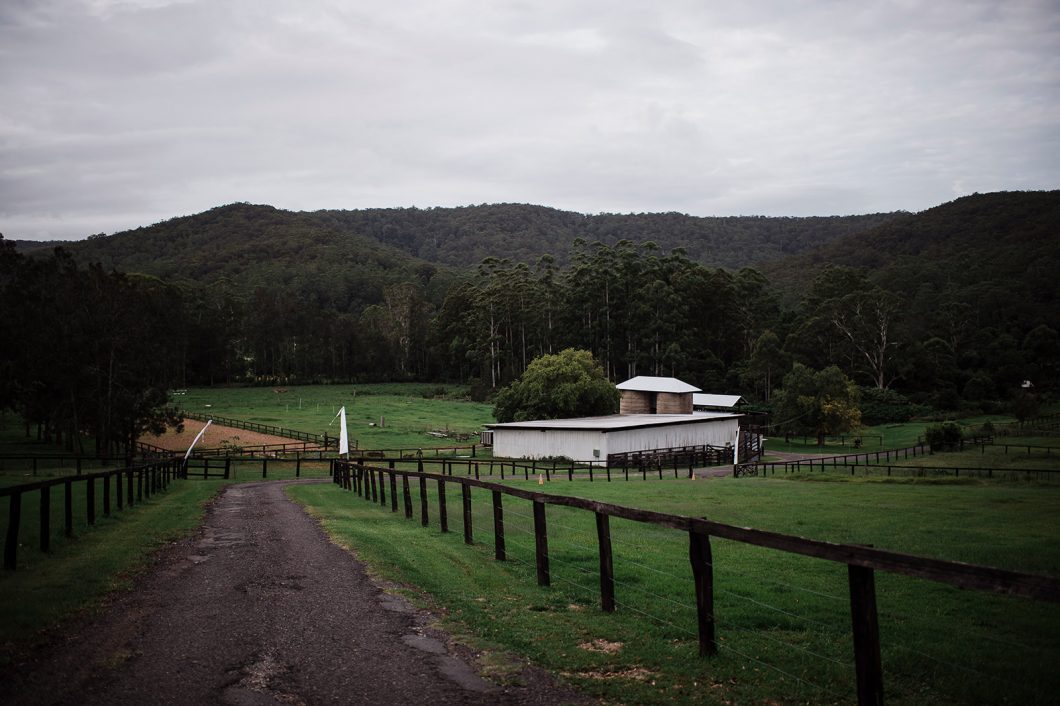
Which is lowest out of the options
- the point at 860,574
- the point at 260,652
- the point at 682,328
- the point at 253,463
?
the point at 253,463

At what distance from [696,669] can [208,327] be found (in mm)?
120495

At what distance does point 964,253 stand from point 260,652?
537 ft

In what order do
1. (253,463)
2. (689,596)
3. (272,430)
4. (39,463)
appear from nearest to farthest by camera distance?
(689,596) < (39,463) < (253,463) < (272,430)

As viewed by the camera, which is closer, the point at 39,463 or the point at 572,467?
the point at 39,463

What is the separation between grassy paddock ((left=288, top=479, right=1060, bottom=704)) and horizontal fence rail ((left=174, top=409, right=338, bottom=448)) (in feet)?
131

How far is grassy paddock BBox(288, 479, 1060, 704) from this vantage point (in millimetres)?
6102

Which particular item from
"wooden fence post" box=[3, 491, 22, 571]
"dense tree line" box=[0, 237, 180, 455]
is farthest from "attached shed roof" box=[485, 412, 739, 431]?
"wooden fence post" box=[3, 491, 22, 571]

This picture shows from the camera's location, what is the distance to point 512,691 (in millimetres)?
5871

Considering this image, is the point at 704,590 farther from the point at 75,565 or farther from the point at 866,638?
the point at 75,565

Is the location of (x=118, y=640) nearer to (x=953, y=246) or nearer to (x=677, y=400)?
(x=677, y=400)

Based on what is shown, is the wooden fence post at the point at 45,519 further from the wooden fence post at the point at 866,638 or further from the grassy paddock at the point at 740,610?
the wooden fence post at the point at 866,638

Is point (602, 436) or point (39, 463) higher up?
point (39, 463)

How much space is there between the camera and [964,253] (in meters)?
143

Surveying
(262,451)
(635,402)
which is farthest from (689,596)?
(635,402)
